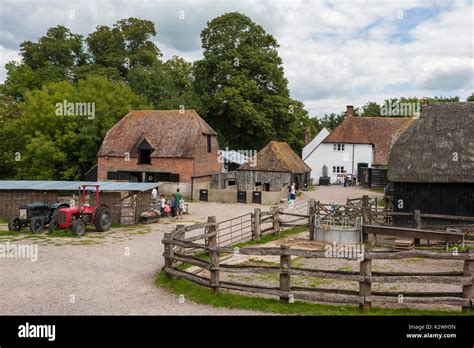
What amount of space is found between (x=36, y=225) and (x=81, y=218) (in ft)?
6.86

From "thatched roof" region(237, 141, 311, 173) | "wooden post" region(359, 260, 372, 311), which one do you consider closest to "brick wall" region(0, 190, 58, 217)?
"thatched roof" region(237, 141, 311, 173)

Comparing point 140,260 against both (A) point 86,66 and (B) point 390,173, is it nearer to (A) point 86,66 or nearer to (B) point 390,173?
(B) point 390,173

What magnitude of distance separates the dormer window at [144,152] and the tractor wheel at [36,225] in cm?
1892

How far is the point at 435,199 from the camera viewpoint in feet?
75.2

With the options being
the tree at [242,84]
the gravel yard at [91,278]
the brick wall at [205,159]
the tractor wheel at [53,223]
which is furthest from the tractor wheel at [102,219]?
the tree at [242,84]

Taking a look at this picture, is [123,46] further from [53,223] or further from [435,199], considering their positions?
[435,199]

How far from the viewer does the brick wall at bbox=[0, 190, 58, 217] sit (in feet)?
91.1

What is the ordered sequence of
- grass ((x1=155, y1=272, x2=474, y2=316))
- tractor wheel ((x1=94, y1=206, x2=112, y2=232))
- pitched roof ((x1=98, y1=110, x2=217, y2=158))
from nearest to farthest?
grass ((x1=155, y1=272, x2=474, y2=316))
tractor wheel ((x1=94, y1=206, x2=112, y2=232))
pitched roof ((x1=98, y1=110, x2=217, y2=158))

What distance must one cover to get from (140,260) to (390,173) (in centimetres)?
1285

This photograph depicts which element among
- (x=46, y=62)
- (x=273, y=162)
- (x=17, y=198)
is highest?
(x=46, y=62)

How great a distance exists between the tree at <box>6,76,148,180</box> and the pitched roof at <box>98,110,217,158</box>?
6.63 feet

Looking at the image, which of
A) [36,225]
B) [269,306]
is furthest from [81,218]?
[269,306]

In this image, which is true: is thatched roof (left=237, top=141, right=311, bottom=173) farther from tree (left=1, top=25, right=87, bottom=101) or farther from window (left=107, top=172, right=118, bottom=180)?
tree (left=1, top=25, right=87, bottom=101)

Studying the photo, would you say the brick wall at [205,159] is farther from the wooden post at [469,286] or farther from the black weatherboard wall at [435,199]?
the wooden post at [469,286]
